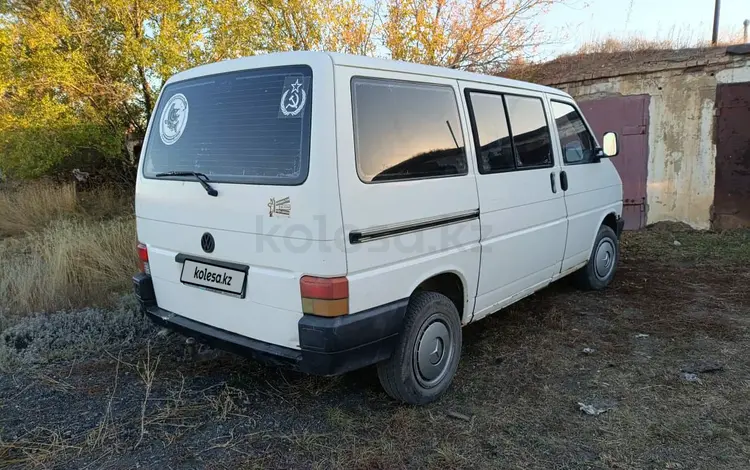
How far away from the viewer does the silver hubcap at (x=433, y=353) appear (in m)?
2.91

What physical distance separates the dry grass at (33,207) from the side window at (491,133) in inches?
325

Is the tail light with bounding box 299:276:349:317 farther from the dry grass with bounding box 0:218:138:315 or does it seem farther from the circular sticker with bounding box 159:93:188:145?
the dry grass with bounding box 0:218:138:315

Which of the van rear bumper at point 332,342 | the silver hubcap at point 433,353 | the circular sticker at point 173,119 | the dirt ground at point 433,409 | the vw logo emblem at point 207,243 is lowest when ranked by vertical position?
the dirt ground at point 433,409

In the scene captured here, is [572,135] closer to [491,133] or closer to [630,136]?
[491,133]

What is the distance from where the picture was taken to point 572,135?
4477 millimetres

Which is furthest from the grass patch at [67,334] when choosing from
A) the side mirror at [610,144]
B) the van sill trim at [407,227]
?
the side mirror at [610,144]

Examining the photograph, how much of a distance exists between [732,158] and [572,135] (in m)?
4.51

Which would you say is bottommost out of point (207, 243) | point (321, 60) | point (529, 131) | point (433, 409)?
point (433, 409)

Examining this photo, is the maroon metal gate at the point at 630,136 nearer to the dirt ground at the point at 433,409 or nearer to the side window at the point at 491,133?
the dirt ground at the point at 433,409

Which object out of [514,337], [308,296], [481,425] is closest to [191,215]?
[308,296]

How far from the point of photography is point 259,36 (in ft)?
30.4

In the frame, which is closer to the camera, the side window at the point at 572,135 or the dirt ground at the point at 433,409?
the dirt ground at the point at 433,409

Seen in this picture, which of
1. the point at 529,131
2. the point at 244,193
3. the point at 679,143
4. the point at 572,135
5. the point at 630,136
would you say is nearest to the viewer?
the point at 244,193

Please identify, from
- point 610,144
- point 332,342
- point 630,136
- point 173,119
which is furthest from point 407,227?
point 630,136
